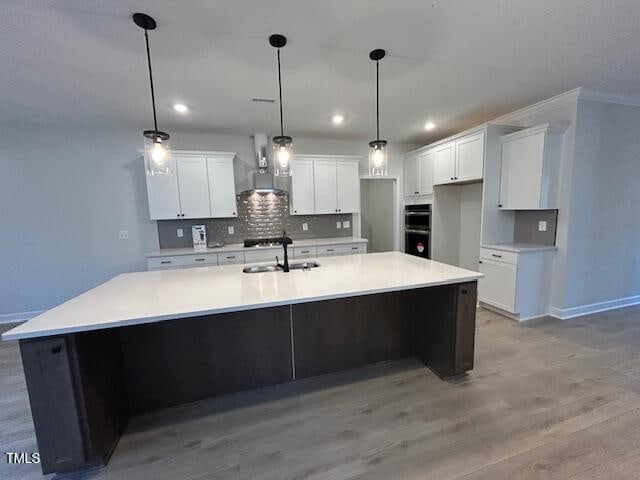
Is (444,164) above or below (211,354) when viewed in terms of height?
above

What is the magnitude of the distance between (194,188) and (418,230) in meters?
3.61

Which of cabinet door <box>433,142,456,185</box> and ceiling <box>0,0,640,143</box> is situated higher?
ceiling <box>0,0,640,143</box>

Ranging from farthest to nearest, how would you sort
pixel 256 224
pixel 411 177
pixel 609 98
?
pixel 411 177 < pixel 256 224 < pixel 609 98

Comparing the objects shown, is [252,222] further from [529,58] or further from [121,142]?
[529,58]

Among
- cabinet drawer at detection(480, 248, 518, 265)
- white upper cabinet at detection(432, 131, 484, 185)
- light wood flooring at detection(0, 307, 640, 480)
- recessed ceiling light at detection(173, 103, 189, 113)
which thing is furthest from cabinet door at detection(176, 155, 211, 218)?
cabinet drawer at detection(480, 248, 518, 265)

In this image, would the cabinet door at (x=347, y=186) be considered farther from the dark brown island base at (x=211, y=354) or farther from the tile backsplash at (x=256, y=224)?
the dark brown island base at (x=211, y=354)

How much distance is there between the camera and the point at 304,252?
4.09m

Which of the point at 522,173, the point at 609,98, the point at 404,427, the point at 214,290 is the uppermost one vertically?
the point at 609,98

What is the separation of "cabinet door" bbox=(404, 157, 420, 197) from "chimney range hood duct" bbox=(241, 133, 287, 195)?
2270mm

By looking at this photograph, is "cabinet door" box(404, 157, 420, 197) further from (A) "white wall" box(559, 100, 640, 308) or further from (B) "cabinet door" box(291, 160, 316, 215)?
(A) "white wall" box(559, 100, 640, 308)

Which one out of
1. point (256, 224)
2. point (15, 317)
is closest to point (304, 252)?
point (256, 224)

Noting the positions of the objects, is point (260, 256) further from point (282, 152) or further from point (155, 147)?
point (155, 147)

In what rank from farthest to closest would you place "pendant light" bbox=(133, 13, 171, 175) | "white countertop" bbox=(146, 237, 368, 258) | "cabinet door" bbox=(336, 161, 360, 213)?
"cabinet door" bbox=(336, 161, 360, 213) → "white countertop" bbox=(146, 237, 368, 258) → "pendant light" bbox=(133, 13, 171, 175)

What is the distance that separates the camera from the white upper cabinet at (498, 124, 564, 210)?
301 cm
